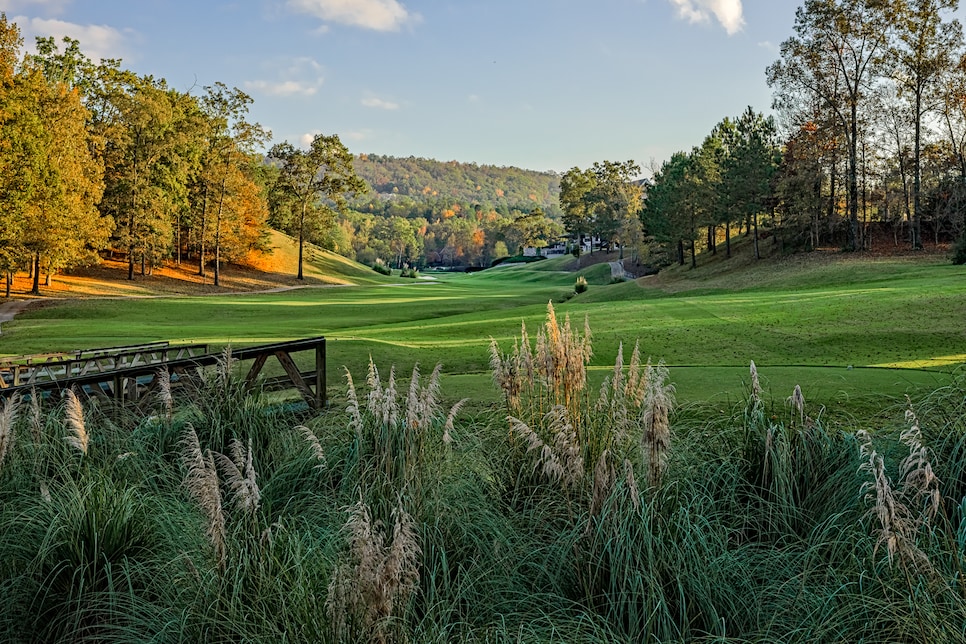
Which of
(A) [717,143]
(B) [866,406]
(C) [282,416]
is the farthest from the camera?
(A) [717,143]

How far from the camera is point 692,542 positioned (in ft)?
12.5

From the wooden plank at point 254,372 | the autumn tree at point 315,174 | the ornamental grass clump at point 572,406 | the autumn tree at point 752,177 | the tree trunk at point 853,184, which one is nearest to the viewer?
the ornamental grass clump at point 572,406

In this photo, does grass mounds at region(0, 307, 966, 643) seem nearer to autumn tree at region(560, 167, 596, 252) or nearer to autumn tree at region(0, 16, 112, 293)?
autumn tree at region(0, 16, 112, 293)

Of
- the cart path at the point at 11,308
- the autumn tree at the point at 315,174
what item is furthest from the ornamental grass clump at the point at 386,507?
the autumn tree at the point at 315,174

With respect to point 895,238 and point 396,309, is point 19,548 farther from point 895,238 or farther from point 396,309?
point 895,238

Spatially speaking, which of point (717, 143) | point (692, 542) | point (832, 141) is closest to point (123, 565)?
point (692, 542)

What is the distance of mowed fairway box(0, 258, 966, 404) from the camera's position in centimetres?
1133

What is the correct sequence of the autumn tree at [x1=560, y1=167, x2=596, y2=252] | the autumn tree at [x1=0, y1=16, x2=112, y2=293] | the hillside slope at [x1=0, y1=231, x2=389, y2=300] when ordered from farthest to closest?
the autumn tree at [x1=560, y1=167, x2=596, y2=252] → the hillside slope at [x1=0, y1=231, x2=389, y2=300] → the autumn tree at [x1=0, y1=16, x2=112, y2=293]

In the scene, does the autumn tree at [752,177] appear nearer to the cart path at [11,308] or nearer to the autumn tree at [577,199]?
the cart path at [11,308]

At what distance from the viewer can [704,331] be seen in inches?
689

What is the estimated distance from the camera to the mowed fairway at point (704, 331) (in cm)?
1133

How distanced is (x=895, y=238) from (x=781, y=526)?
4416 centimetres

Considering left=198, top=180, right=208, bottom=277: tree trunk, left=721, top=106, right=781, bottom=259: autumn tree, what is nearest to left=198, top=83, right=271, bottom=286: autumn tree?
left=198, top=180, right=208, bottom=277: tree trunk

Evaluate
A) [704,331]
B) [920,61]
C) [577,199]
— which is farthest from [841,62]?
[577,199]
